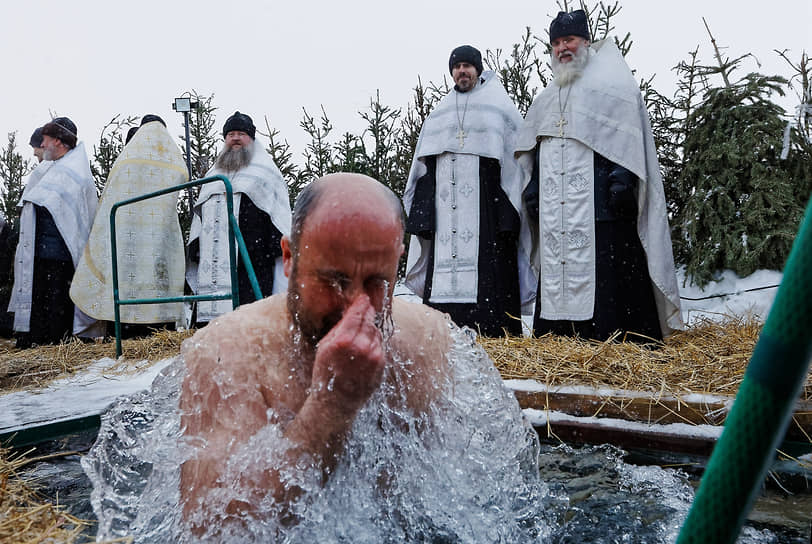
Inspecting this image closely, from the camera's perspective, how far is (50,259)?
6.65 metres

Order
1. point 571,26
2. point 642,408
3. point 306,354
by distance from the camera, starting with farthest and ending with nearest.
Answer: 1. point 571,26
2. point 642,408
3. point 306,354

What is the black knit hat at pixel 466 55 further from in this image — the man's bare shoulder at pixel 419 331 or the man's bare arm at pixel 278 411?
the man's bare arm at pixel 278 411

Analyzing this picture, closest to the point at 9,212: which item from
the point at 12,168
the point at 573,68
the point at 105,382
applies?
the point at 12,168

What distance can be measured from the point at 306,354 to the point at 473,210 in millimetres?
4132

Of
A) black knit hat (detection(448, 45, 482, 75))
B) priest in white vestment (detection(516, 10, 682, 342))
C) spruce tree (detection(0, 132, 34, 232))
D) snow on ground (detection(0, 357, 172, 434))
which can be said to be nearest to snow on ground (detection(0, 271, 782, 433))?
snow on ground (detection(0, 357, 172, 434))

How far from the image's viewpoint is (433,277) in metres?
5.50

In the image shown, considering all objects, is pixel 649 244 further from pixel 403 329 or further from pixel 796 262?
pixel 796 262

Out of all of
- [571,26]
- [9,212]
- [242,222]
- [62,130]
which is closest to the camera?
[571,26]

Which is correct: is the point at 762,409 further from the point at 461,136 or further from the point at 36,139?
the point at 36,139

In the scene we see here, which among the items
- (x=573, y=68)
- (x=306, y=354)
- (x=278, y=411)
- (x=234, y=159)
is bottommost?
(x=278, y=411)

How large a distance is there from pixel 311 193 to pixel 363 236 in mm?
189

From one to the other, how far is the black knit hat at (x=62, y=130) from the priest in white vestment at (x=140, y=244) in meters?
0.89

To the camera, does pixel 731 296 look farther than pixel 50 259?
No

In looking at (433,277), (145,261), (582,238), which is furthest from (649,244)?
(145,261)
